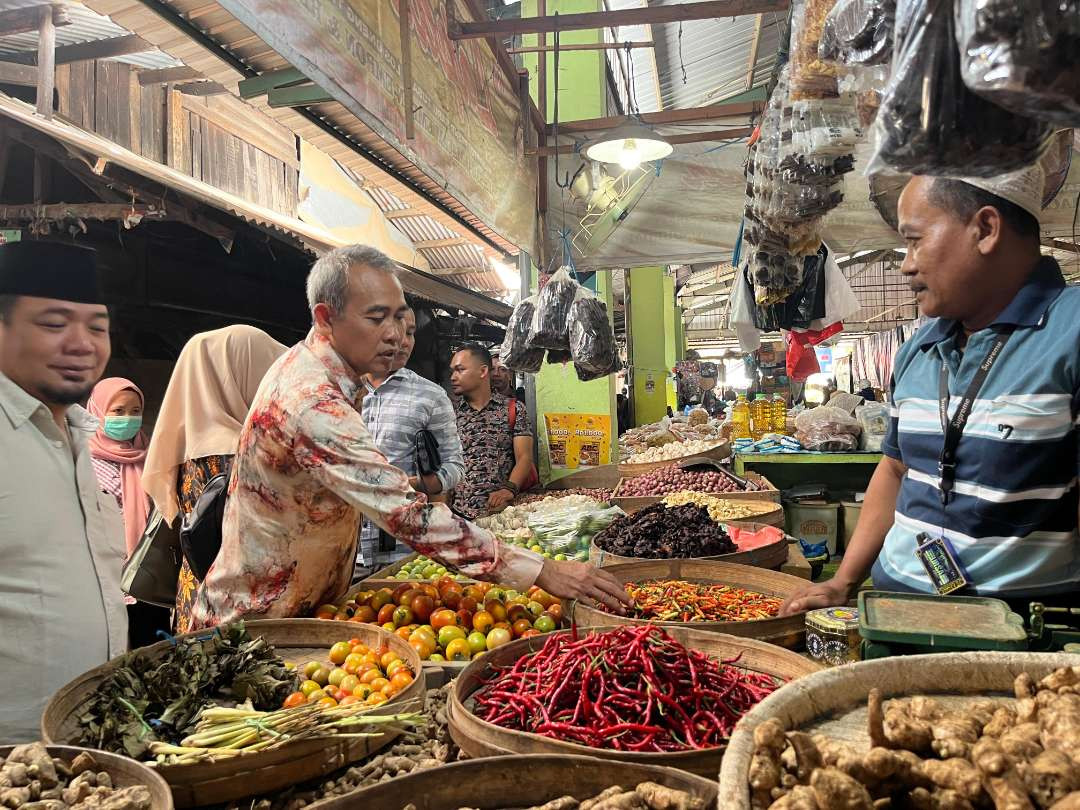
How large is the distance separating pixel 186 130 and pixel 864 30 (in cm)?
605

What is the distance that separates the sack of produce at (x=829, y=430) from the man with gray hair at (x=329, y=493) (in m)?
4.47

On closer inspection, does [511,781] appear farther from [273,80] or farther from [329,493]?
[273,80]

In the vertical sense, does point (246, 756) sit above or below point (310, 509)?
below

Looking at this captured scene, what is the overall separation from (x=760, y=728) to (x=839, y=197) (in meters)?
2.48

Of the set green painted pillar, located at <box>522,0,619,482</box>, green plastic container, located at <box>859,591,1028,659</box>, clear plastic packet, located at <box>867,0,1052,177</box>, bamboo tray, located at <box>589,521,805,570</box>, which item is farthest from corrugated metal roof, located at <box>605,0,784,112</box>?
clear plastic packet, located at <box>867,0,1052,177</box>

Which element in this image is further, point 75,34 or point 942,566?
point 75,34

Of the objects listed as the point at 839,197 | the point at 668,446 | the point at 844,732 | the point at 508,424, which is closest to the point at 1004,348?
the point at 839,197

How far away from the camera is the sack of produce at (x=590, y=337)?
476 centimetres

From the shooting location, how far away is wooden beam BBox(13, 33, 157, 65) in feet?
13.6

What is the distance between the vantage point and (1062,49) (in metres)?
0.66

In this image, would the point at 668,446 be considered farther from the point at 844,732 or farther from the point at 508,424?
the point at 844,732

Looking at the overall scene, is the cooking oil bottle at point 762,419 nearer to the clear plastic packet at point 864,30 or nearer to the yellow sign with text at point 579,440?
the yellow sign with text at point 579,440

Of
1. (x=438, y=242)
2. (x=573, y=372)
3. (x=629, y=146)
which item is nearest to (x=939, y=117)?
(x=629, y=146)

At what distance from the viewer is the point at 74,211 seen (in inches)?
150
